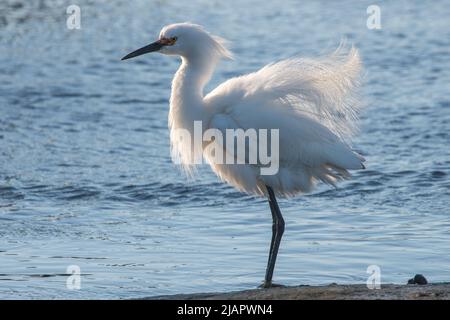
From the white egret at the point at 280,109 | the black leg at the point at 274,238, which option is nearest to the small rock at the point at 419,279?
the white egret at the point at 280,109

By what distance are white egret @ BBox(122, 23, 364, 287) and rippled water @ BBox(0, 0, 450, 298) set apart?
2.46 ft

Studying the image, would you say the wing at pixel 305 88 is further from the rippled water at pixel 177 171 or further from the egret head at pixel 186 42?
the rippled water at pixel 177 171

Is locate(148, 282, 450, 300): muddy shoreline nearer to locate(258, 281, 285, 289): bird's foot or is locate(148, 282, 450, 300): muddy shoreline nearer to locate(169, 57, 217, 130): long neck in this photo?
locate(258, 281, 285, 289): bird's foot

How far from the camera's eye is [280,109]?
7852 mm

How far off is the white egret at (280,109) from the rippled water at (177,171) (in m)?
0.75

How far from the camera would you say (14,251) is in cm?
843

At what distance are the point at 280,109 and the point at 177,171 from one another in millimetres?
3780

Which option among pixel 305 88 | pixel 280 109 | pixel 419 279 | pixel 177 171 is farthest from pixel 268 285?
pixel 177 171

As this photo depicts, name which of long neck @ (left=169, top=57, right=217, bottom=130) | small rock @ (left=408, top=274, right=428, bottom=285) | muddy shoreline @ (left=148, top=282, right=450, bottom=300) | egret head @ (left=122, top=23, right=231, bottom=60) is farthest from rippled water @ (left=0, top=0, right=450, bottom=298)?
egret head @ (left=122, top=23, right=231, bottom=60)

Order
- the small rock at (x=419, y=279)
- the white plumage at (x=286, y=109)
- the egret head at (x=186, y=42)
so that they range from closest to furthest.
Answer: the small rock at (x=419, y=279) < the white plumage at (x=286, y=109) < the egret head at (x=186, y=42)

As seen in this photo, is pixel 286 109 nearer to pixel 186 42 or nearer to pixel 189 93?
pixel 189 93

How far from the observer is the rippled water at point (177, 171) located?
8.07 metres

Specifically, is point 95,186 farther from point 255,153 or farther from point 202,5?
point 202,5
